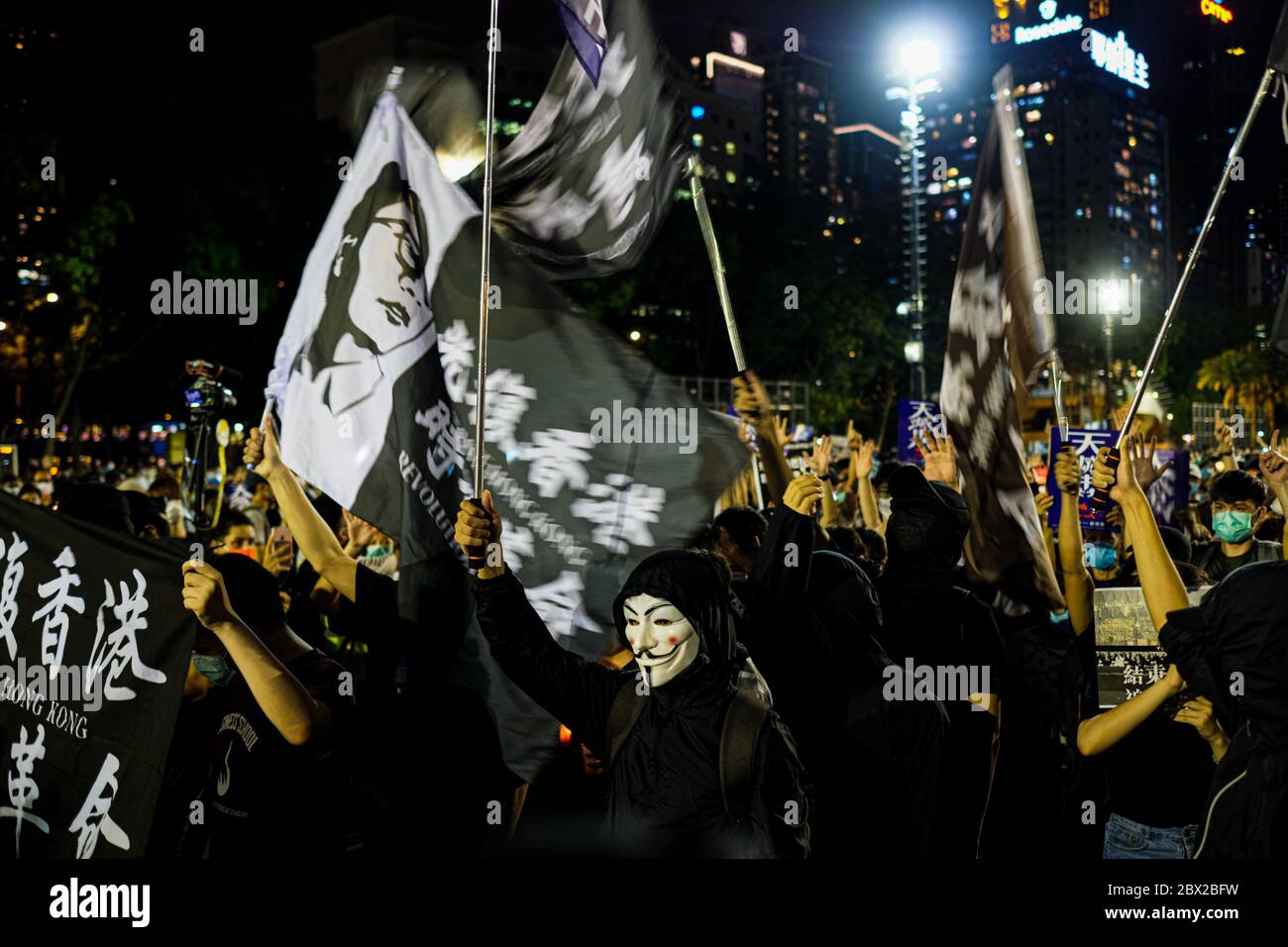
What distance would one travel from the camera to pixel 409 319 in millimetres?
4953

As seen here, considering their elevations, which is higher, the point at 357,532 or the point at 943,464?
the point at 943,464

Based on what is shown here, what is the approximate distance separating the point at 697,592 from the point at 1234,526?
14.8 ft

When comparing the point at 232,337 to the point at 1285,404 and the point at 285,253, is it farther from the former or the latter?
the point at 1285,404

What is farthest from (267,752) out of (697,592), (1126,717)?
(1126,717)

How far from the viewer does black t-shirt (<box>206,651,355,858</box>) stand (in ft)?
12.0

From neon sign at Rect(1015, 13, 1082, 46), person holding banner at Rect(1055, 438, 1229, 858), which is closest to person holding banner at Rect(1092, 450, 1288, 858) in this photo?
person holding banner at Rect(1055, 438, 1229, 858)

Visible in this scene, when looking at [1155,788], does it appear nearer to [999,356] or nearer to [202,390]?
[999,356]

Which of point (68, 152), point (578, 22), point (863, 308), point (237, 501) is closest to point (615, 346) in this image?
point (578, 22)

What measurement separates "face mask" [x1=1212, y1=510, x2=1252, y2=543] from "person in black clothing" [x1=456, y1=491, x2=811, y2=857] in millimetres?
4334

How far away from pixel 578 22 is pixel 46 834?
3.37 metres

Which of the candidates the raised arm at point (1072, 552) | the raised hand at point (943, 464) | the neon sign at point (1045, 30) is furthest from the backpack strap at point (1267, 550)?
the neon sign at point (1045, 30)

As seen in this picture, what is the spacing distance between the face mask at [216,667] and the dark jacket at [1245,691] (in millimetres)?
3045

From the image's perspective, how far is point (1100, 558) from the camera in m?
7.03

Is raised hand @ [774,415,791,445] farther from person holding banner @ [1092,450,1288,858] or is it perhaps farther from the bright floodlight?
the bright floodlight
